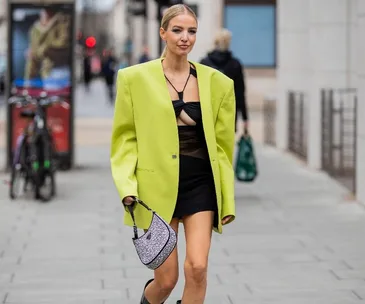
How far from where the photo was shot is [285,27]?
18.9 metres

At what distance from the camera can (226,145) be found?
5605 mm

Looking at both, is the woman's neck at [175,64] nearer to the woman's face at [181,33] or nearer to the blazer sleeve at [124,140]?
the woman's face at [181,33]

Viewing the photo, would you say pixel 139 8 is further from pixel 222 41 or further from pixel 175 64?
pixel 175 64

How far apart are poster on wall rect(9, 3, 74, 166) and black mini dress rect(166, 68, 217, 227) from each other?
987 cm

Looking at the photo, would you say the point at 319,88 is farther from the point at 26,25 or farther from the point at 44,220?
the point at 44,220

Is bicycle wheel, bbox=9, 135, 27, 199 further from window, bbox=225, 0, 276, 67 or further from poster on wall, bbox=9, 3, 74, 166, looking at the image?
window, bbox=225, 0, 276, 67

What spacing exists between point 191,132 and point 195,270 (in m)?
0.67

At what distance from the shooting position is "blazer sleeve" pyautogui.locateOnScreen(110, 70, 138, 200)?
5438mm

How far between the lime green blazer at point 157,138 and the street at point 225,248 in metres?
1.69

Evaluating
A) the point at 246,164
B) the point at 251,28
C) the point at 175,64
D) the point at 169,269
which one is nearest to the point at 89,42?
the point at 251,28

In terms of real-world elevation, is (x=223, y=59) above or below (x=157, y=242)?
above

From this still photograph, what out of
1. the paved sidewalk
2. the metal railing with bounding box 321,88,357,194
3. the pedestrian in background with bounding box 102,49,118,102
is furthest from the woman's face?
the pedestrian in background with bounding box 102,49,118,102

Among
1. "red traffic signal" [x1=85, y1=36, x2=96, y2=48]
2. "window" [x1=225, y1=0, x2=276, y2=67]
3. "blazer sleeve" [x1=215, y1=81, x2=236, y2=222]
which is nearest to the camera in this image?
"blazer sleeve" [x1=215, y1=81, x2=236, y2=222]

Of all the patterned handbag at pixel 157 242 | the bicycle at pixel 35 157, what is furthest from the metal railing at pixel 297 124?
the patterned handbag at pixel 157 242
